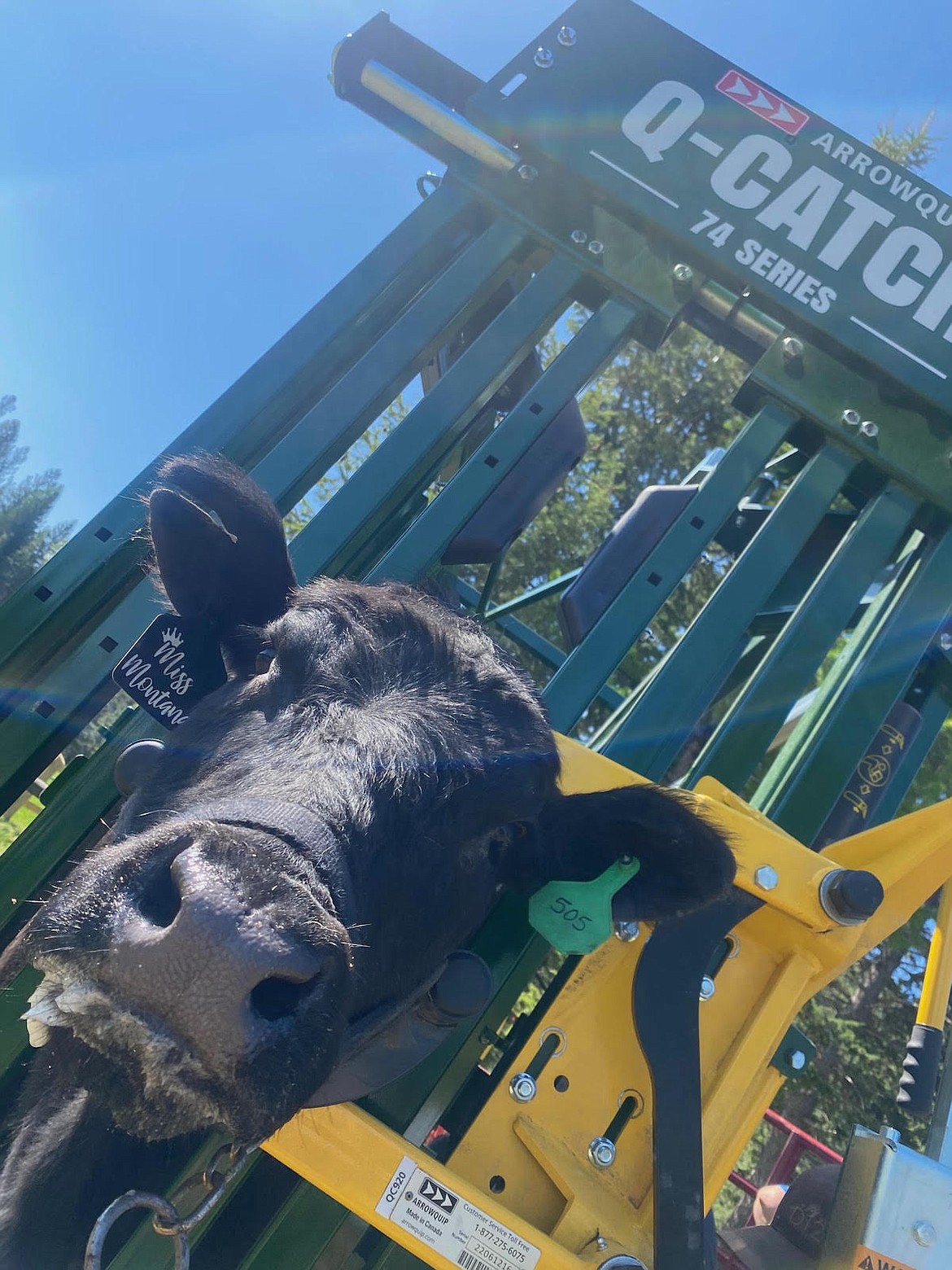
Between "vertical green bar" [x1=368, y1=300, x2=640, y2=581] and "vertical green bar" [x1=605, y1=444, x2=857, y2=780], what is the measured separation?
0.75m

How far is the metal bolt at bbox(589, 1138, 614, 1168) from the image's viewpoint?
189cm

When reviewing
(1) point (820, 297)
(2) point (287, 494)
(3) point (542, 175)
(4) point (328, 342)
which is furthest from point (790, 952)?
(3) point (542, 175)

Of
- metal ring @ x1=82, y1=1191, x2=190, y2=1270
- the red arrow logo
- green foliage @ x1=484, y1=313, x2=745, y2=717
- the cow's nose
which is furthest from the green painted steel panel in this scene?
green foliage @ x1=484, y1=313, x2=745, y2=717

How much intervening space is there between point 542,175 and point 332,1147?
2.87 meters

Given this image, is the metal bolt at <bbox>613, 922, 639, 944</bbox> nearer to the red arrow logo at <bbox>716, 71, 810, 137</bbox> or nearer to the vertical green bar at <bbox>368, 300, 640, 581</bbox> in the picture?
the vertical green bar at <bbox>368, 300, 640, 581</bbox>

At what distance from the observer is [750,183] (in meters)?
2.81

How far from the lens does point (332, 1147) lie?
1.68 meters

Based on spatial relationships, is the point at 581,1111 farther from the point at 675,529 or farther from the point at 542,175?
the point at 542,175

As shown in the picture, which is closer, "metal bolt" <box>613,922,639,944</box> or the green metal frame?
"metal bolt" <box>613,922,639,944</box>

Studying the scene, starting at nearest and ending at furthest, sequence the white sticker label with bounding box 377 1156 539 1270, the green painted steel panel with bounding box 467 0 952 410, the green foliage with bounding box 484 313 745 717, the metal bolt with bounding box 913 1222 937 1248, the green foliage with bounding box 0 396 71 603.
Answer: the white sticker label with bounding box 377 1156 539 1270, the metal bolt with bounding box 913 1222 937 1248, the green painted steel panel with bounding box 467 0 952 410, the green foliage with bounding box 484 313 745 717, the green foliage with bounding box 0 396 71 603

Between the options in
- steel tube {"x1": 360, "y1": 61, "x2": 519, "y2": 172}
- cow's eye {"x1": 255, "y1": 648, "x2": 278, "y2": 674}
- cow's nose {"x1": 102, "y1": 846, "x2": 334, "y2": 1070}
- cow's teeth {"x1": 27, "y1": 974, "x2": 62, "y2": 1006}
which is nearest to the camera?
cow's nose {"x1": 102, "y1": 846, "x2": 334, "y2": 1070}

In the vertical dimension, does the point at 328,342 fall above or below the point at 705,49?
below

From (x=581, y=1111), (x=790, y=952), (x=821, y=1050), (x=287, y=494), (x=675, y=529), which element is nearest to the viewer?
(x=581, y=1111)

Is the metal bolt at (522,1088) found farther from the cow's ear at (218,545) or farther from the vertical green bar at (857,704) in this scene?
the cow's ear at (218,545)
